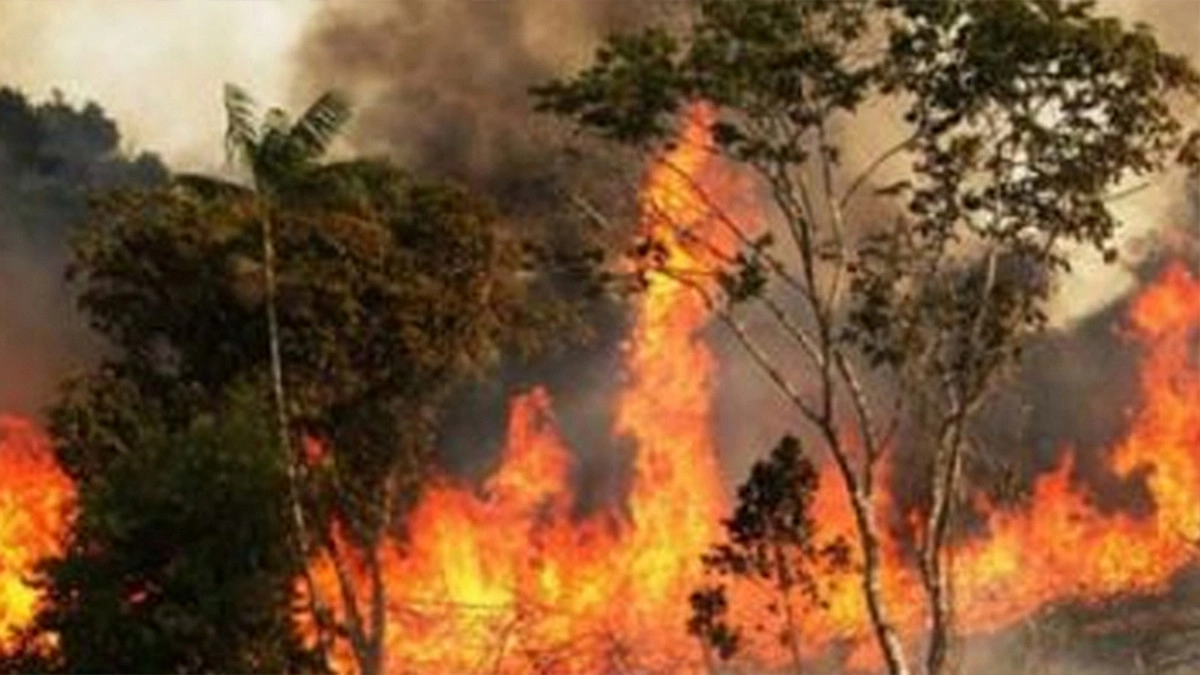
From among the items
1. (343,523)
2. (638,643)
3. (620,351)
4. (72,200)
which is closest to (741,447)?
(620,351)

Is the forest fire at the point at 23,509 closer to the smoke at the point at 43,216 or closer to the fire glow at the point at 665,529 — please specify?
the fire glow at the point at 665,529

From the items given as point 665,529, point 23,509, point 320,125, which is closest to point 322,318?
point 320,125

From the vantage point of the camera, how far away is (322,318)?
42.8 m

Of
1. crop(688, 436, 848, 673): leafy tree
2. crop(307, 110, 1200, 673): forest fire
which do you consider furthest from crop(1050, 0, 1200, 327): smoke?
crop(688, 436, 848, 673): leafy tree

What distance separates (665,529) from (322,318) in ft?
140

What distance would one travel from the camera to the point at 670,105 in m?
36.7

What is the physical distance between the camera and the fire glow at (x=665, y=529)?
73.3 metres

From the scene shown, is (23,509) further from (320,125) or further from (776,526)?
(320,125)

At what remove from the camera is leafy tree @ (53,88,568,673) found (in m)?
42.2

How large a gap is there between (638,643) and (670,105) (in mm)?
43515

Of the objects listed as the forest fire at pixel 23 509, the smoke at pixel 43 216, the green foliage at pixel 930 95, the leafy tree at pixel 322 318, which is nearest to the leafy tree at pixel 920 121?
the green foliage at pixel 930 95

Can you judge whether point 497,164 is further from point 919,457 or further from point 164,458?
point 164,458

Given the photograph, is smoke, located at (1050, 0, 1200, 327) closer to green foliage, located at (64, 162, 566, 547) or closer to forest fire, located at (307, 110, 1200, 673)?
forest fire, located at (307, 110, 1200, 673)

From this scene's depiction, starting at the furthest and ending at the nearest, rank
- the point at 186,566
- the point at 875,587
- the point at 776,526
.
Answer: the point at 776,526 < the point at 875,587 < the point at 186,566
